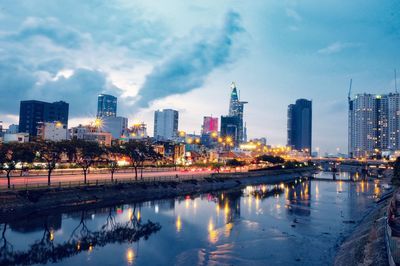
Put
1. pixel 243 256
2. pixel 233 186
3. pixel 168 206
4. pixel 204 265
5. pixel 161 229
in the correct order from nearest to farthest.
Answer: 1. pixel 204 265
2. pixel 243 256
3. pixel 161 229
4. pixel 168 206
5. pixel 233 186

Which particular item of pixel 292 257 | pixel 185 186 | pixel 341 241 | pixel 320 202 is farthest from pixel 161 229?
pixel 320 202

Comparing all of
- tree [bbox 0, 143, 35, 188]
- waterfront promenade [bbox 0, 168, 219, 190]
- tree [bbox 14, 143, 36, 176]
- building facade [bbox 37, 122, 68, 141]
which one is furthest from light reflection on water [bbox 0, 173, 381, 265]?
building facade [bbox 37, 122, 68, 141]

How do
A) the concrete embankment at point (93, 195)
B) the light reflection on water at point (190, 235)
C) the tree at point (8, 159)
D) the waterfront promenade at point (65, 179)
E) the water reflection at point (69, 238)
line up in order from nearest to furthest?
the water reflection at point (69, 238) → the light reflection on water at point (190, 235) → the concrete embankment at point (93, 195) → the tree at point (8, 159) → the waterfront promenade at point (65, 179)

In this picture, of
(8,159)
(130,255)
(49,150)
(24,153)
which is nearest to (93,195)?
(49,150)

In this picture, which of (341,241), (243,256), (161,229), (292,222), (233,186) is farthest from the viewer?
(233,186)

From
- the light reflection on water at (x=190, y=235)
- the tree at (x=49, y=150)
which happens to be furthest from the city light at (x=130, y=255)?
the tree at (x=49, y=150)

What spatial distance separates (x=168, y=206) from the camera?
6719 cm

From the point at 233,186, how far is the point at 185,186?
25377 mm

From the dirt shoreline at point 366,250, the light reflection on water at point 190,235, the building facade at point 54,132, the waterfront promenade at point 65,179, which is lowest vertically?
the light reflection on water at point 190,235

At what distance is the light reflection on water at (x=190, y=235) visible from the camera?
116ft

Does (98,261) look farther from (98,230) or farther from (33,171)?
(33,171)

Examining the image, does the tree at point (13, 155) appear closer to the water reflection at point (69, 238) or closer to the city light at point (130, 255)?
the water reflection at point (69, 238)

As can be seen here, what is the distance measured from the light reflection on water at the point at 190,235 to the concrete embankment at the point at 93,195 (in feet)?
11.0

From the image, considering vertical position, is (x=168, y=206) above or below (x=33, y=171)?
below
